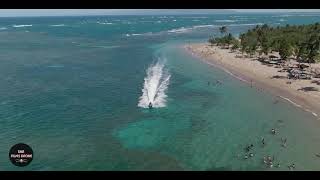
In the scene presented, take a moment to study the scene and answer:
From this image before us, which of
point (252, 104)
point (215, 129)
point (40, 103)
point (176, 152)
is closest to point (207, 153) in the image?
point (176, 152)

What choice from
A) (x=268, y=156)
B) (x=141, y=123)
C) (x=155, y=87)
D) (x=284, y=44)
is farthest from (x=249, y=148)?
(x=284, y=44)

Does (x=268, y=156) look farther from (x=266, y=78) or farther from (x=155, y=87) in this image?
(x=266, y=78)

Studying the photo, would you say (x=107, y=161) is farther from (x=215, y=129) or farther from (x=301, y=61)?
(x=301, y=61)

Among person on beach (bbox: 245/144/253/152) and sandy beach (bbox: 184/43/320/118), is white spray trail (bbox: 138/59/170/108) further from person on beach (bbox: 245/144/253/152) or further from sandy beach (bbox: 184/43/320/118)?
person on beach (bbox: 245/144/253/152)
